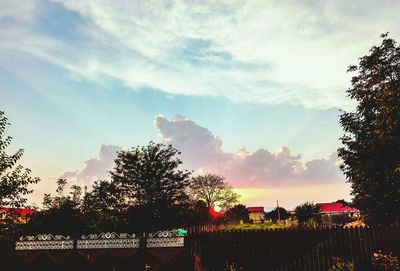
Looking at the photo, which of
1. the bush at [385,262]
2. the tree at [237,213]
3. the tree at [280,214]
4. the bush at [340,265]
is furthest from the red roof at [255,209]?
the bush at [385,262]

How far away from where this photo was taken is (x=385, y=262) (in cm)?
1130

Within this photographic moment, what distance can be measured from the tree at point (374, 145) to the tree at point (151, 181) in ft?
57.0

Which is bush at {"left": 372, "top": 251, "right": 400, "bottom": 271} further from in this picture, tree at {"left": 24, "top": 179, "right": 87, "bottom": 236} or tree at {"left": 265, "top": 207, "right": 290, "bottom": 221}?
tree at {"left": 265, "top": 207, "right": 290, "bottom": 221}

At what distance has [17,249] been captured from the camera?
13.0m

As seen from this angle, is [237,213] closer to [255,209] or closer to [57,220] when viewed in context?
[255,209]

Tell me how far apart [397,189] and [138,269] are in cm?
2054

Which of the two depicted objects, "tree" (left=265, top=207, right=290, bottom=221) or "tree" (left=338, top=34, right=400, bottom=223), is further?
"tree" (left=265, top=207, right=290, bottom=221)

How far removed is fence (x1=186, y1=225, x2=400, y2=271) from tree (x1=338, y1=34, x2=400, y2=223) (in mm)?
13875

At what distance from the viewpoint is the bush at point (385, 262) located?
11141 mm

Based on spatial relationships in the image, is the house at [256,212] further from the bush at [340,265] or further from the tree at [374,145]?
the bush at [340,265]

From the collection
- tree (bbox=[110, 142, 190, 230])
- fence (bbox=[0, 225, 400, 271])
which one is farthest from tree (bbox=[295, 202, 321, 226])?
fence (bbox=[0, 225, 400, 271])

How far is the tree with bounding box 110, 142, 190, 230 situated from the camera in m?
36.1

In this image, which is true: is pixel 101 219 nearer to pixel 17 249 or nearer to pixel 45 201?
pixel 45 201

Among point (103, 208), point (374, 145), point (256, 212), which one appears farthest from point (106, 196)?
point (256, 212)
